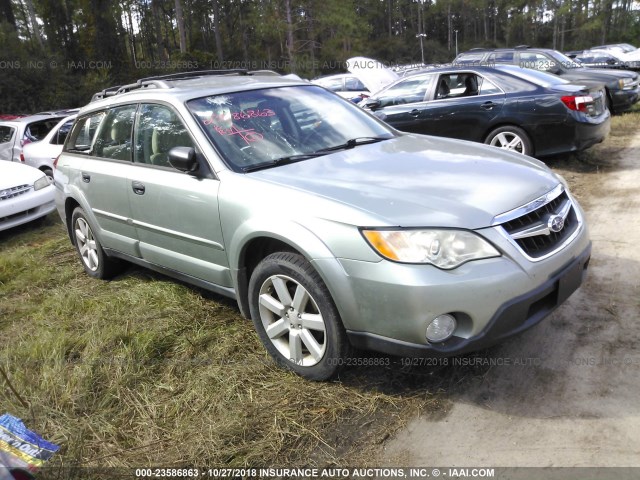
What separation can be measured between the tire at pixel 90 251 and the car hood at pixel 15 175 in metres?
2.75

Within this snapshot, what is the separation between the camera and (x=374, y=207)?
2.68 m

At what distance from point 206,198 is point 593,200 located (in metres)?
4.65

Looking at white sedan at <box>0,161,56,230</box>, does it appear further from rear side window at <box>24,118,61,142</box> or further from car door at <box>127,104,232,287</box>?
car door at <box>127,104,232,287</box>

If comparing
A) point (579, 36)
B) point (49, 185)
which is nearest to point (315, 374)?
point (49, 185)

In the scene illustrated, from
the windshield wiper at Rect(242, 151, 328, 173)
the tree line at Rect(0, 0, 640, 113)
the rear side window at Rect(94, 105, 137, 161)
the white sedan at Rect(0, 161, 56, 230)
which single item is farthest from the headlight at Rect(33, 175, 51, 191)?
the tree line at Rect(0, 0, 640, 113)

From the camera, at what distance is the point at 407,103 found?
841 cm

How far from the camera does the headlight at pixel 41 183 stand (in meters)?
7.66

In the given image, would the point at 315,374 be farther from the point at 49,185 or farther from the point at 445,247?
the point at 49,185

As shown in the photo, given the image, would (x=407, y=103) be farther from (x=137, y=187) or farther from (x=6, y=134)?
(x=6, y=134)

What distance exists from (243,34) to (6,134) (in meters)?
35.3

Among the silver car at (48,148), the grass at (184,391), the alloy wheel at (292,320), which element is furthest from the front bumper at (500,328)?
the silver car at (48,148)

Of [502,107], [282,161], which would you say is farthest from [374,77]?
[282,161]

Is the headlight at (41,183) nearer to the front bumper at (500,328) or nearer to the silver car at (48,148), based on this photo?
the silver car at (48,148)

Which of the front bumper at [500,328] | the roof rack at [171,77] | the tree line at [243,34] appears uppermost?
the tree line at [243,34]
